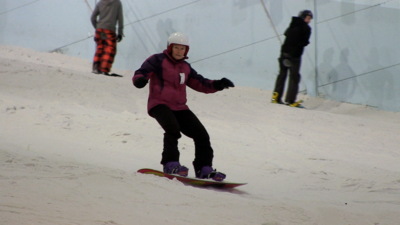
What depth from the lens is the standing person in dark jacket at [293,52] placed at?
846 centimetres

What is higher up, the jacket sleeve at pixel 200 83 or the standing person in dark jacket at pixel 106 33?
the standing person in dark jacket at pixel 106 33

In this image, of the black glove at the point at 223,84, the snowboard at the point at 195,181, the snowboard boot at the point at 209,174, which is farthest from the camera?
the black glove at the point at 223,84

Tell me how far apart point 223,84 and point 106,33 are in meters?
5.91

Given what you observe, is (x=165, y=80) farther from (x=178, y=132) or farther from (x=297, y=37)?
(x=297, y=37)

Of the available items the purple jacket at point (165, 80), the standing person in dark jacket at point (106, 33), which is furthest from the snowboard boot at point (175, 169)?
the standing person in dark jacket at point (106, 33)

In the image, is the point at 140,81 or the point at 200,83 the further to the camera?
the point at 200,83

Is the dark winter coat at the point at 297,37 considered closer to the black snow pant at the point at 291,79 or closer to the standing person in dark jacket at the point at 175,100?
the black snow pant at the point at 291,79

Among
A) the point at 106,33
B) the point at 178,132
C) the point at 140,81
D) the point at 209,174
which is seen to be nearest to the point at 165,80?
the point at 140,81

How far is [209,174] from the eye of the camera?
4.05m

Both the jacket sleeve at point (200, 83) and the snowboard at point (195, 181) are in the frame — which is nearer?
the snowboard at point (195, 181)

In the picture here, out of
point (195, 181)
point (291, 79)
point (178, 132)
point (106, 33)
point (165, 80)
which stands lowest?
point (195, 181)

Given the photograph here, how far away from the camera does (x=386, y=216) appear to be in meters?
3.38

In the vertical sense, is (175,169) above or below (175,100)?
below

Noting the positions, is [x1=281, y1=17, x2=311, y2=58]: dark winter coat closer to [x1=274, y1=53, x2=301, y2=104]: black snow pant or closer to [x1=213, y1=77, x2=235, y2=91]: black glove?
[x1=274, y1=53, x2=301, y2=104]: black snow pant
